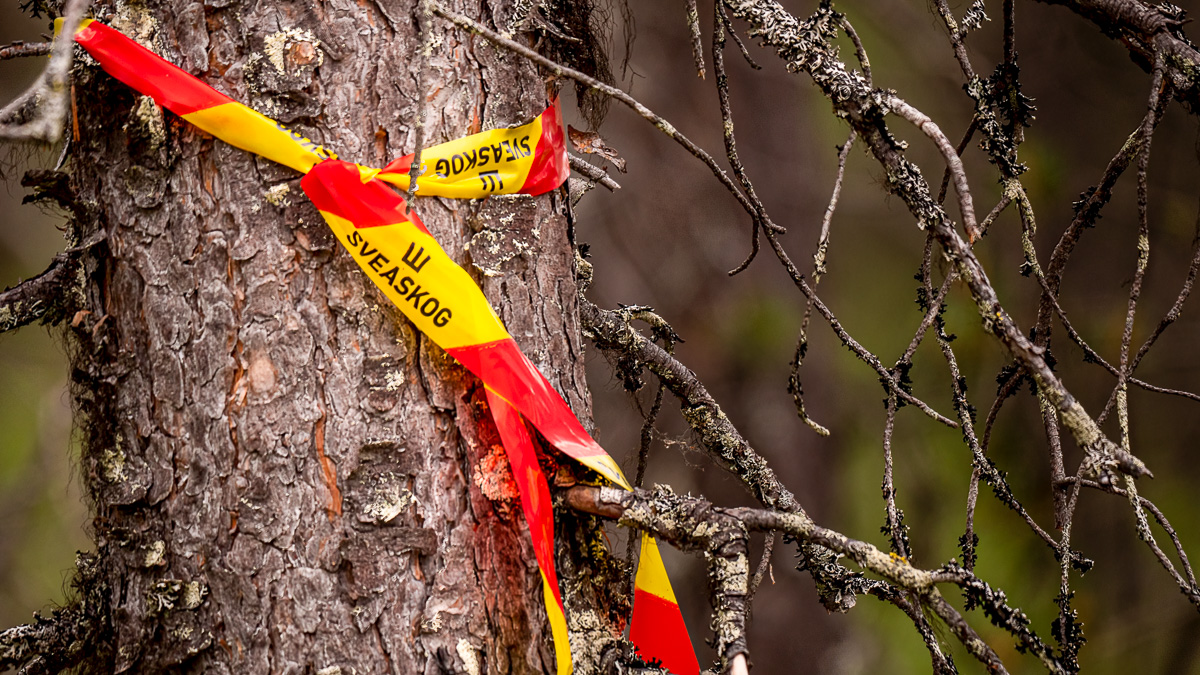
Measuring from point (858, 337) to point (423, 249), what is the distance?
3846 millimetres

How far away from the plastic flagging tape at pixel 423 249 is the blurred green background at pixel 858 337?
77.5 inches

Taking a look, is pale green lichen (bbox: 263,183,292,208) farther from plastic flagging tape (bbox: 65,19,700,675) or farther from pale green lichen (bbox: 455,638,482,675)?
pale green lichen (bbox: 455,638,482,675)

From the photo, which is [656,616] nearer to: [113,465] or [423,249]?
[423,249]

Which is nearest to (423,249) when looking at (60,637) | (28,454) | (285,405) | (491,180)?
(491,180)

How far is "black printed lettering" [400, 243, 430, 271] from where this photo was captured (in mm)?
853

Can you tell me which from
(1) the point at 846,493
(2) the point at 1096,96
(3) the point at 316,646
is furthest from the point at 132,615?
(2) the point at 1096,96

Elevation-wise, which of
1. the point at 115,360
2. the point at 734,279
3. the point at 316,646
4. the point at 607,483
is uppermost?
the point at 734,279

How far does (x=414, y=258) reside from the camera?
85 centimetres

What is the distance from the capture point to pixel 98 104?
0.90 meters

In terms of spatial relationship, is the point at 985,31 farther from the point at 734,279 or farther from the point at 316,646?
the point at 316,646

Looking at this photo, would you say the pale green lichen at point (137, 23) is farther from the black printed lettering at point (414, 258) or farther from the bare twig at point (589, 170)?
the bare twig at point (589, 170)

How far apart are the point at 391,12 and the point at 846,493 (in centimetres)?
299

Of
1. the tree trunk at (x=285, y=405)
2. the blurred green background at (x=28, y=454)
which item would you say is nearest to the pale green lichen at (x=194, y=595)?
the tree trunk at (x=285, y=405)

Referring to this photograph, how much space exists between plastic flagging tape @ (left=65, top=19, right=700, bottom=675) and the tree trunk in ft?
0.08
